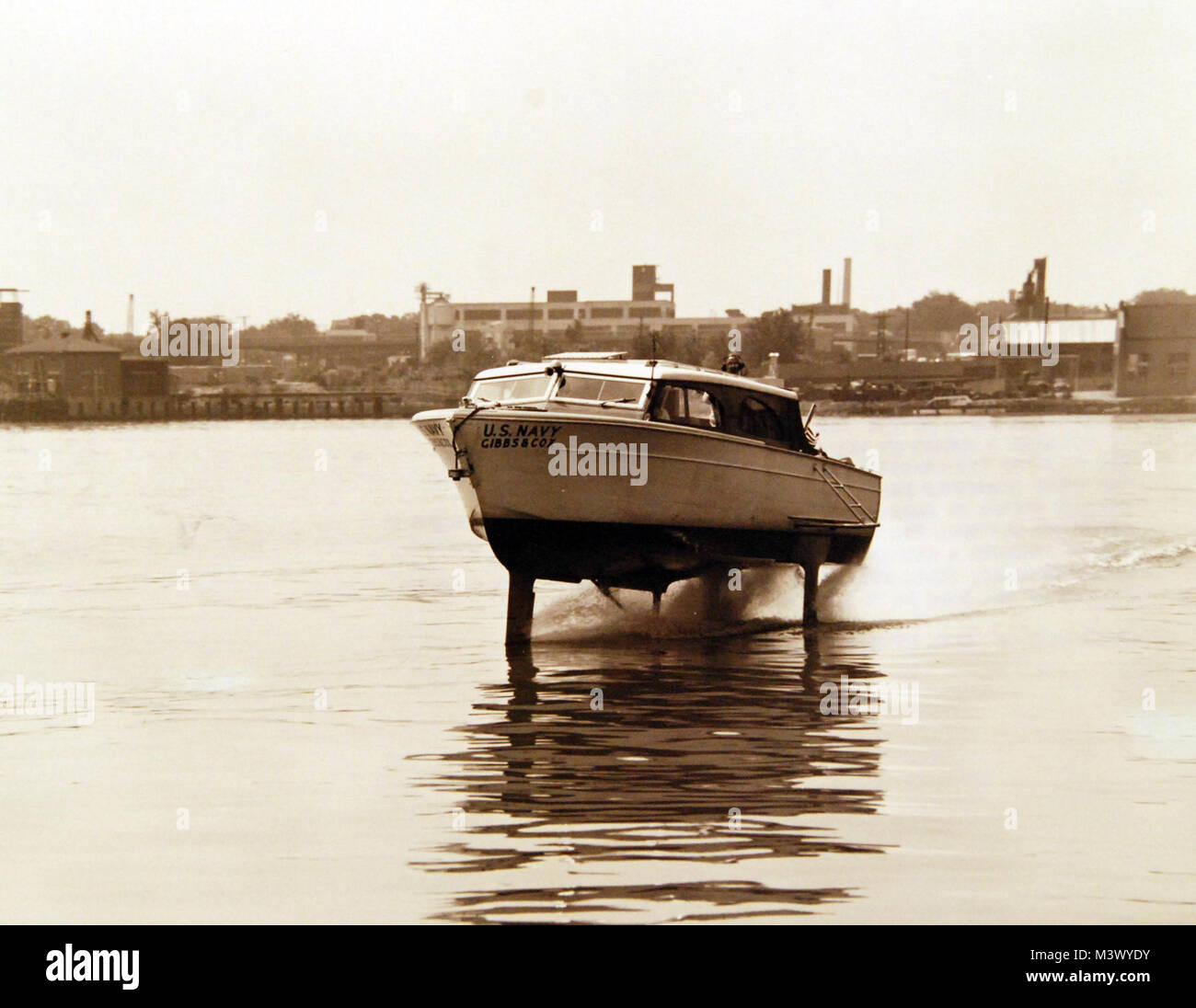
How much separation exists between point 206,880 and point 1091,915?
17.0 feet

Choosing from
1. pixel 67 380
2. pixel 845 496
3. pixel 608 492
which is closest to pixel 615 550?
pixel 608 492

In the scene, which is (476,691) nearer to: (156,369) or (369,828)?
(369,828)

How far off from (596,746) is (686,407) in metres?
7.35

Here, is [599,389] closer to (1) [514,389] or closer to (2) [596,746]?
(1) [514,389]

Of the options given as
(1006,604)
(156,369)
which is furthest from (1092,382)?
(1006,604)

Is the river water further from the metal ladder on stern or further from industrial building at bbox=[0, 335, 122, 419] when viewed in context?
industrial building at bbox=[0, 335, 122, 419]

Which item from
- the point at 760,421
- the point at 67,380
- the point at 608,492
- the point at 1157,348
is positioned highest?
the point at 1157,348

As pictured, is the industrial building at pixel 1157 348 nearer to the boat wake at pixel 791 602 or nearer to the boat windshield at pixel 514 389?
the boat wake at pixel 791 602

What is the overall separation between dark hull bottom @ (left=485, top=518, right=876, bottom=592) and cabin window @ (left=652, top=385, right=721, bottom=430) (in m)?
1.34

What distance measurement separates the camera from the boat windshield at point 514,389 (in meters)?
21.0

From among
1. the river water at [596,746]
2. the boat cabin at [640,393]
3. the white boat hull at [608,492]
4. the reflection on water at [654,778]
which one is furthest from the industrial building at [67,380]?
the reflection on water at [654,778]

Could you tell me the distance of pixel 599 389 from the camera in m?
20.7

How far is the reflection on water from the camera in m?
9.84

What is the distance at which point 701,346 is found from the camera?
16175 centimetres
